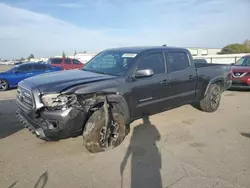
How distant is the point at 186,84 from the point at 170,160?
241 centimetres

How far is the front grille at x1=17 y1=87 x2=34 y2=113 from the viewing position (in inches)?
152

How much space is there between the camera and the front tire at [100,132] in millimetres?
3855

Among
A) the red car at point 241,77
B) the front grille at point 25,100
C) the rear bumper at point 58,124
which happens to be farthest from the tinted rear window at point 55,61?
the rear bumper at point 58,124

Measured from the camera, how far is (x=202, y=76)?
6.16 meters

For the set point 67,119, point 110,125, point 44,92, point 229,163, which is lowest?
point 229,163

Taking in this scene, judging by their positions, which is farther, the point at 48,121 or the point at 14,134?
the point at 14,134

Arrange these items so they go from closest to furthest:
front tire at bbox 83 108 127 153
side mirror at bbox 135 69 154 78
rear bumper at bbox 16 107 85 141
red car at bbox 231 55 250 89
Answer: rear bumper at bbox 16 107 85 141
front tire at bbox 83 108 127 153
side mirror at bbox 135 69 154 78
red car at bbox 231 55 250 89

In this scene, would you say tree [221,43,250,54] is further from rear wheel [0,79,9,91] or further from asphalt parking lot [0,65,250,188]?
asphalt parking lot [0,65,250,188]

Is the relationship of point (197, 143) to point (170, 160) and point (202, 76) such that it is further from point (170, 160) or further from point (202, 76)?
point (202, 76)

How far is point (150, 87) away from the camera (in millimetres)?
4758

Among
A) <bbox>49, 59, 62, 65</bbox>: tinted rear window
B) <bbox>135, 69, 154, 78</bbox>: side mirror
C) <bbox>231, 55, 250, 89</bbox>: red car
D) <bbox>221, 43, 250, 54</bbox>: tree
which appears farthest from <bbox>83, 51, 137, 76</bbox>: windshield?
<bbox>221, 43, 250, 54</bbox>: tree

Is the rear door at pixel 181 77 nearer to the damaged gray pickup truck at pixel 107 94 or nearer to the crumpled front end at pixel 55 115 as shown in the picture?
the damaged gray pickup truck at pixel 107 94

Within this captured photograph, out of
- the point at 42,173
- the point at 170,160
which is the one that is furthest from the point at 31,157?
the point at 170,160

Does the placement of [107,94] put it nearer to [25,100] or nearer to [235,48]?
[25,100]
